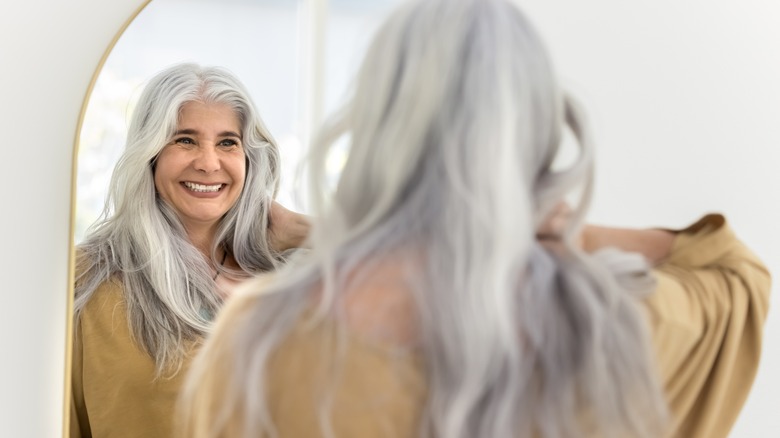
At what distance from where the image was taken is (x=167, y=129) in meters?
1.11

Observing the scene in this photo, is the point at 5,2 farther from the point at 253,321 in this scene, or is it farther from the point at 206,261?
the point at 253,321

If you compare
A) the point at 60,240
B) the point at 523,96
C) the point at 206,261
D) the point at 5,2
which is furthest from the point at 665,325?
the point at 5,2

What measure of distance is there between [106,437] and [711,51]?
830 millimetres

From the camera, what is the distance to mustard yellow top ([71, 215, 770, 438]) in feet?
2.61

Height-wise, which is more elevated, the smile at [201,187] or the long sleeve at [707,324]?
the smile at [201,187]

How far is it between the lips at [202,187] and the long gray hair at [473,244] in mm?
337

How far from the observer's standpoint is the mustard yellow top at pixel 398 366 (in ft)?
2.61

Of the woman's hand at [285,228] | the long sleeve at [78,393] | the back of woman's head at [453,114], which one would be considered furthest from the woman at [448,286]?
the long sleeve at [78,393]

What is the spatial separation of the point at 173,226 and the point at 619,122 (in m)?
0.52

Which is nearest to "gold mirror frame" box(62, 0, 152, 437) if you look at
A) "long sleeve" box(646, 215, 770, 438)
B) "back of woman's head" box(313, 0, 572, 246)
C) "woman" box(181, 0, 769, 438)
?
"woman" box(181, 0, 769, 438)

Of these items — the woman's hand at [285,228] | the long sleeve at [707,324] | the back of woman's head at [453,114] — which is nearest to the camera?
the back of woman's head at [453,114]

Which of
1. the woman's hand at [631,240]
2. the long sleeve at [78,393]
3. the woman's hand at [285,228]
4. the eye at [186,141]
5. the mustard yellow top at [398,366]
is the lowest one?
the long sleeve at [78,393]

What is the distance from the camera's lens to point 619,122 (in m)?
1.12

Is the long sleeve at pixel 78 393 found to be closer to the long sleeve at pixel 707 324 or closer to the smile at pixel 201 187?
the smile at pixel 201 187
